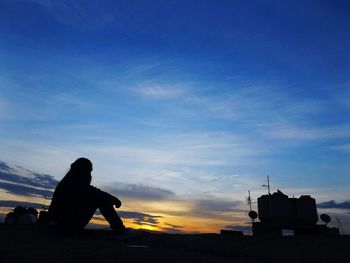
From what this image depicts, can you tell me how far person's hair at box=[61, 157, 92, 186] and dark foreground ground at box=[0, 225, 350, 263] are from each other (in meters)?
1.60

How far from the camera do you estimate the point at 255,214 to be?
27.2 m

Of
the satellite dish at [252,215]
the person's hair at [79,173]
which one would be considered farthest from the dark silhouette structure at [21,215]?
the satellite dish at [252,215]

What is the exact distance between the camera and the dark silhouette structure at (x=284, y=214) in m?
26.9

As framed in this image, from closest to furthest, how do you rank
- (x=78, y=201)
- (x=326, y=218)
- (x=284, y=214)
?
(x=78, y=201) → (x=326, y=218) → (x=284, y=214)

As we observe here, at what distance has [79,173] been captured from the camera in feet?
32.3

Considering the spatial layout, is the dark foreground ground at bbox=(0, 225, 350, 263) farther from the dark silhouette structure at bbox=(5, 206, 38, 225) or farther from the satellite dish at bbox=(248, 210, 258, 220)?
the satellite dish at bbox=(248, 210, 258, 220)

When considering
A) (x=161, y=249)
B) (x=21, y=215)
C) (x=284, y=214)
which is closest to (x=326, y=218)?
(x=284, y=214)

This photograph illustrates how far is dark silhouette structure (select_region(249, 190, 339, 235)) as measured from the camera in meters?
26.9

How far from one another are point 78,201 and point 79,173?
84 centimetres

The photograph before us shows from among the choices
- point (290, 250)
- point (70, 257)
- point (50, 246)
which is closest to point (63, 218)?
point (50, 246)

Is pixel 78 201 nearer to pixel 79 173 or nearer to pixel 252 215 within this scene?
pixel 79 173

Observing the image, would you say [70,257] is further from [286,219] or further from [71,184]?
[286,219]

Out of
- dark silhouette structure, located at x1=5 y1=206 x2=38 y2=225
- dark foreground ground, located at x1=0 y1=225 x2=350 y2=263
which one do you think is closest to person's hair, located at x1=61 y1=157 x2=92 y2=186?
dark foreground ground, located at x1=0 y1=225 x2=350 y2=263

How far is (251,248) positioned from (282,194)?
1905 centimetres
